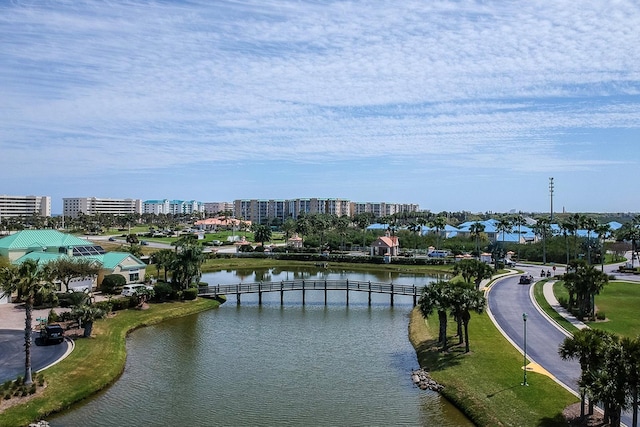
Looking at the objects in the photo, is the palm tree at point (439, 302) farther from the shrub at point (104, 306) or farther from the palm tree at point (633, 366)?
the shrub at point (104, 306)

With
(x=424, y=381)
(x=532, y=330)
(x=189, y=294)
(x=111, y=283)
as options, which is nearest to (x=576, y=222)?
(x=532, y=330)

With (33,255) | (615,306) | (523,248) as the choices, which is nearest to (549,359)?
(615,306)

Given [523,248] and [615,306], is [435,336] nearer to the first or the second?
[615,306]

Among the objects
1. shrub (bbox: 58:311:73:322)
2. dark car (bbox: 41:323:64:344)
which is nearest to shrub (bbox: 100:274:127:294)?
shrub (bbox: 58:311:73:322)

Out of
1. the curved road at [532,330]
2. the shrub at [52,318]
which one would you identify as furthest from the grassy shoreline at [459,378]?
the shrub at [52,318]

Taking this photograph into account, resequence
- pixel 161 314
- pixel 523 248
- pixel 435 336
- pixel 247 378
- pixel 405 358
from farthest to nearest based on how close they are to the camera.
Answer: pixel 523 248, pixel 161 314, pixel 435 336, pixel 405 358, pixel 247 378

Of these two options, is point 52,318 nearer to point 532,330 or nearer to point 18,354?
point 18,354
